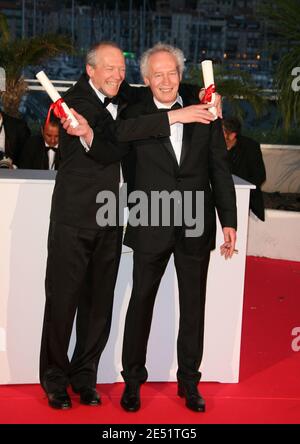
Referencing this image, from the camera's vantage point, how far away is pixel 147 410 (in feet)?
14.3

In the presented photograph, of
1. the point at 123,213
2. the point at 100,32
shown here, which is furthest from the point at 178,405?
the point at 100,32

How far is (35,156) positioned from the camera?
6.80 meters

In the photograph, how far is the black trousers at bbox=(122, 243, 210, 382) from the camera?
13.9ft

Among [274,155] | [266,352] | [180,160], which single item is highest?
[180,160]

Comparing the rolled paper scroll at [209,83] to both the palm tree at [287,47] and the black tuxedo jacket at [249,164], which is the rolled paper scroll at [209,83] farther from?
the palm tree at [287,47]

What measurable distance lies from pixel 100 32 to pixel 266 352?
42.6m

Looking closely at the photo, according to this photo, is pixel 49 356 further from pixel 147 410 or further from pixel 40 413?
pixel 147 410

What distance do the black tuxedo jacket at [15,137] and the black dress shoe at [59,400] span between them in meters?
3.22

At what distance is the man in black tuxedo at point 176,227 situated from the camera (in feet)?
13.6

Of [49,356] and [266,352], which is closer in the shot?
[49,356]

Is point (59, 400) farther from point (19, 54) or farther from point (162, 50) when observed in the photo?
point (19, 54)

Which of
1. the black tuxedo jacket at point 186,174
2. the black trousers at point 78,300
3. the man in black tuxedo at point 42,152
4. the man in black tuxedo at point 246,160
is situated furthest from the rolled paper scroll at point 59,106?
the man in black tuxedo at point 246,160

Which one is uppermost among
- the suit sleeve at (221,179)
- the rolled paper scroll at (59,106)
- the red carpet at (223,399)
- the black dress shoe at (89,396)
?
the rolled paper scroll at (59,106)

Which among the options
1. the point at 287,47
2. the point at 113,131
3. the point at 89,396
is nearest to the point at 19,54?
the point at 287,47
